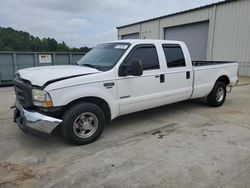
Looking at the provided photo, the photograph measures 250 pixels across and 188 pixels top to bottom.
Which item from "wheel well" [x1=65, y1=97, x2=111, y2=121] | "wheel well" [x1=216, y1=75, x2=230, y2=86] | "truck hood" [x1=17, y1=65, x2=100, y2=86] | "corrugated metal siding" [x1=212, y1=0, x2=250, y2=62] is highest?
"corrugated metal siding" [x1=212, y1=0, x2=250, y2=62]

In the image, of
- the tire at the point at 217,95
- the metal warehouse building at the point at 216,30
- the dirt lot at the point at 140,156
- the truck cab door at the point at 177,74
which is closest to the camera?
the dirt lot at the point at 140,156

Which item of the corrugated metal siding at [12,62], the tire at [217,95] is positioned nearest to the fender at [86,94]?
the tire at [217,95]

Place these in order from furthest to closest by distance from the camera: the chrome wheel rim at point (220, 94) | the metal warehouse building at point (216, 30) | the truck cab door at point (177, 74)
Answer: the metal warehouse building at point (216, 30), the chrome wheel rim at point (220, 94), the truck cab door at point (177, 74)

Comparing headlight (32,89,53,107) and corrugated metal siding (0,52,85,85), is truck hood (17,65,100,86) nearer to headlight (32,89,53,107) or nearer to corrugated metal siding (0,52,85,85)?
headlight (32,89,53,107)

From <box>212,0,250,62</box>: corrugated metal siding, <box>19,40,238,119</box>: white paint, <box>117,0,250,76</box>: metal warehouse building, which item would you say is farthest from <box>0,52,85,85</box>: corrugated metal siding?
<box>212,0,250,62</box>: corrugated metal siding

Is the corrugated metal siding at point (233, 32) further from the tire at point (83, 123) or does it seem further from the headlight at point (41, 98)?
the headlight at point (41, 98)

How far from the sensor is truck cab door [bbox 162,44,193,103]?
4.87 meters

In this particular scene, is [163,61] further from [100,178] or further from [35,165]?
[35,165]

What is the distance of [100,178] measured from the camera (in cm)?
280

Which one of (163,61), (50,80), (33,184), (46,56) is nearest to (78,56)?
(46,56)

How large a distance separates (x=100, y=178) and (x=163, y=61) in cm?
292

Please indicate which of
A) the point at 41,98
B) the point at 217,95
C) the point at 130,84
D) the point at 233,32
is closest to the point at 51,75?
the point at 41,98

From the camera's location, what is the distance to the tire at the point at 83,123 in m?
3.52

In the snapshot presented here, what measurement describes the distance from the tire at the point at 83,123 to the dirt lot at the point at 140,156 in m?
0.16
